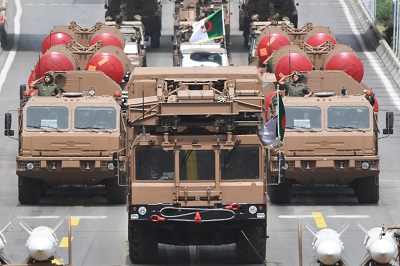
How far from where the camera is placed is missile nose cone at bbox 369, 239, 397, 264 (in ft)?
70.9

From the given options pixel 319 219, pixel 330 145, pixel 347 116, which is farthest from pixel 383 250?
pixel 347 116

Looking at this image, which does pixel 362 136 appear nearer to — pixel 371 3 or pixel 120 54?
pixel 120 54

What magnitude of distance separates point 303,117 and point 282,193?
1.60m

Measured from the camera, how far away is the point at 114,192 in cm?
3469

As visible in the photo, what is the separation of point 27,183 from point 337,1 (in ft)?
122

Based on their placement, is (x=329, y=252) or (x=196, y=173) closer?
(x=329, y=252)

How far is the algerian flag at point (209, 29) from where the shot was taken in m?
47.7

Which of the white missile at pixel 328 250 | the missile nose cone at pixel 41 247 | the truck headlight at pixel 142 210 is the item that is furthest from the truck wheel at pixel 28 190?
the white missile at pixel 328 250

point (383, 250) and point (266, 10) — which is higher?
point (266, 10)

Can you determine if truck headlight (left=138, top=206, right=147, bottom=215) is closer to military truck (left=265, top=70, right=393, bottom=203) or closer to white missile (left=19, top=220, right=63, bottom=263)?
white missile (left=19, top=220, right=63, bottom=263)

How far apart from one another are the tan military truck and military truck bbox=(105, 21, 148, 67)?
9.56 meters

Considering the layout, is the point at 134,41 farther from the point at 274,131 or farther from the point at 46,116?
the point at 274,131

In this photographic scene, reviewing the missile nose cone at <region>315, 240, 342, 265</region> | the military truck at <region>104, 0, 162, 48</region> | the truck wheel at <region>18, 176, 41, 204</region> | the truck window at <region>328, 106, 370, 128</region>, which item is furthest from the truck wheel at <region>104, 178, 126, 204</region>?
the military truck at <region>104, 0, 162, 48</region>

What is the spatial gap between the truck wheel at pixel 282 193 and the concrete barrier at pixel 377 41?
17.8 m
